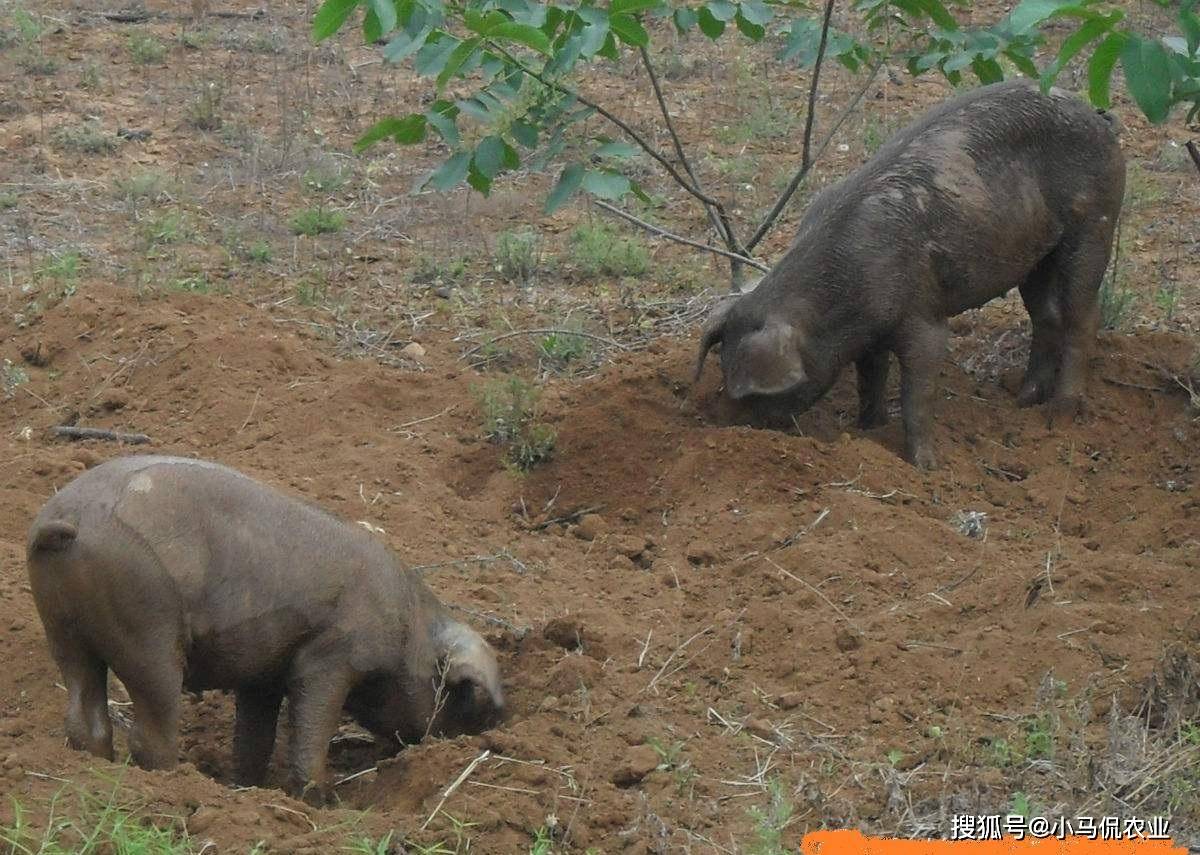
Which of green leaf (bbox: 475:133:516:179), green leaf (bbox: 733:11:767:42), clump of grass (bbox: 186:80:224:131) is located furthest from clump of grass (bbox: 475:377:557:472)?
clump of grass (bbox: 186:80:224:131)

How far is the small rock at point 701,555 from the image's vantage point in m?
6.48

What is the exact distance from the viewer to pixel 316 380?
8078 millimetres

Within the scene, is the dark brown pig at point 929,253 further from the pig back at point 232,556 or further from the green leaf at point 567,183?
the pig back at point 232,556

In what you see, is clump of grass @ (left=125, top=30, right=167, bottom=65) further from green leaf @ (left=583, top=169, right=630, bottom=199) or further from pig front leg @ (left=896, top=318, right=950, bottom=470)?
pig front leg @ (left=896, top=318, right=950, bottom=470)

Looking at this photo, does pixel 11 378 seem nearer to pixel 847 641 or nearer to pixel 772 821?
pixel 847 641

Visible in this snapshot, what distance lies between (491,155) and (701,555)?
6.48 feet

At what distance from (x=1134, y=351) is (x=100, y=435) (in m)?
5.26

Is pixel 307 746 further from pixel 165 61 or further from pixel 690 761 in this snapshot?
pixel 165 61

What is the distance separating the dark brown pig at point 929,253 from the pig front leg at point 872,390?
0.01 metres

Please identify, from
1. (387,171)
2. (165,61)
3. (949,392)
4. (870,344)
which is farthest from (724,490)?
(165,61)

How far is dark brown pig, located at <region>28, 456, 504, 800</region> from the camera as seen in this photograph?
14.8 feet

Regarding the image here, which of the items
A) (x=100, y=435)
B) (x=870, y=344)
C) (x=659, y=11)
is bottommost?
(x=100, y=435)

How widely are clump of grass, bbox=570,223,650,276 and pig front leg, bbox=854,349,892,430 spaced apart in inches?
87.3

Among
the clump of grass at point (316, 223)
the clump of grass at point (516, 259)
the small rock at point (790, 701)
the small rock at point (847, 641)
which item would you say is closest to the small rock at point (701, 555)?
the small rock at point (847, 641)
